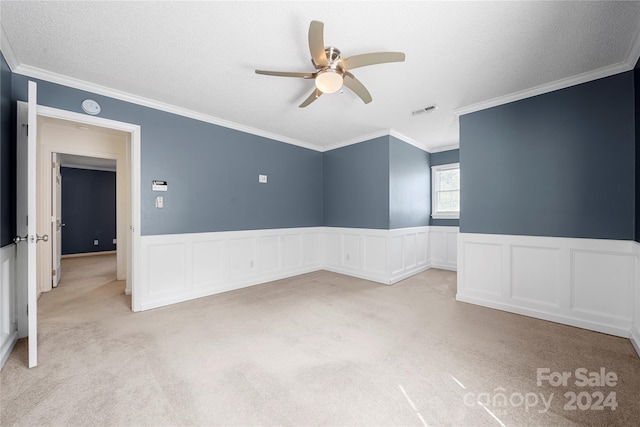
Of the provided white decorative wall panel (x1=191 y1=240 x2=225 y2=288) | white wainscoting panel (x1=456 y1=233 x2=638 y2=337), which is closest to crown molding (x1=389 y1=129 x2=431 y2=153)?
white wainscoting panel (x1=456 y1=233 x2=638 y2=337)

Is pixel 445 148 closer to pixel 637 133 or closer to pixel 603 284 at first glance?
pixel 637 133

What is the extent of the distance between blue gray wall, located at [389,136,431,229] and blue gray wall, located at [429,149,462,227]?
0.54 ft

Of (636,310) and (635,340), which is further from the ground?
(636,310)

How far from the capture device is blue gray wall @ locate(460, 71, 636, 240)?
2.53m

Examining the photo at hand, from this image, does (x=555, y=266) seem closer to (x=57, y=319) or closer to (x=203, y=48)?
(x=203, y=48)

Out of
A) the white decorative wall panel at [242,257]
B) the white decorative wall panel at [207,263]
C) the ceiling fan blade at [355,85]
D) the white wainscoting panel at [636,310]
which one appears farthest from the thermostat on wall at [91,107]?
the white wainscoting panel at [636,310]

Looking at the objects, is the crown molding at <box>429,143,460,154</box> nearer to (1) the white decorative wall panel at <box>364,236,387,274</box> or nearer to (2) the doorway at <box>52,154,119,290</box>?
(1) the white decorative wall panel at <box>364,236,387,274</box>

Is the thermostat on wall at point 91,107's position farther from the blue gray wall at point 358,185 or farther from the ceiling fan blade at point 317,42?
the blue gray wall at point 358,185

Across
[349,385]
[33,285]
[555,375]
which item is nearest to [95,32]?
[33,285]

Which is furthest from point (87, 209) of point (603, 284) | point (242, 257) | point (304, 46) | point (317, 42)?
point (603, 284)

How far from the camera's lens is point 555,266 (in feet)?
9.39

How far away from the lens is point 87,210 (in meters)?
7.16

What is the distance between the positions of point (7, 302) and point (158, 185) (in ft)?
5.60

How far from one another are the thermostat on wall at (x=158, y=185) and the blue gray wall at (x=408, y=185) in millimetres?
3477
